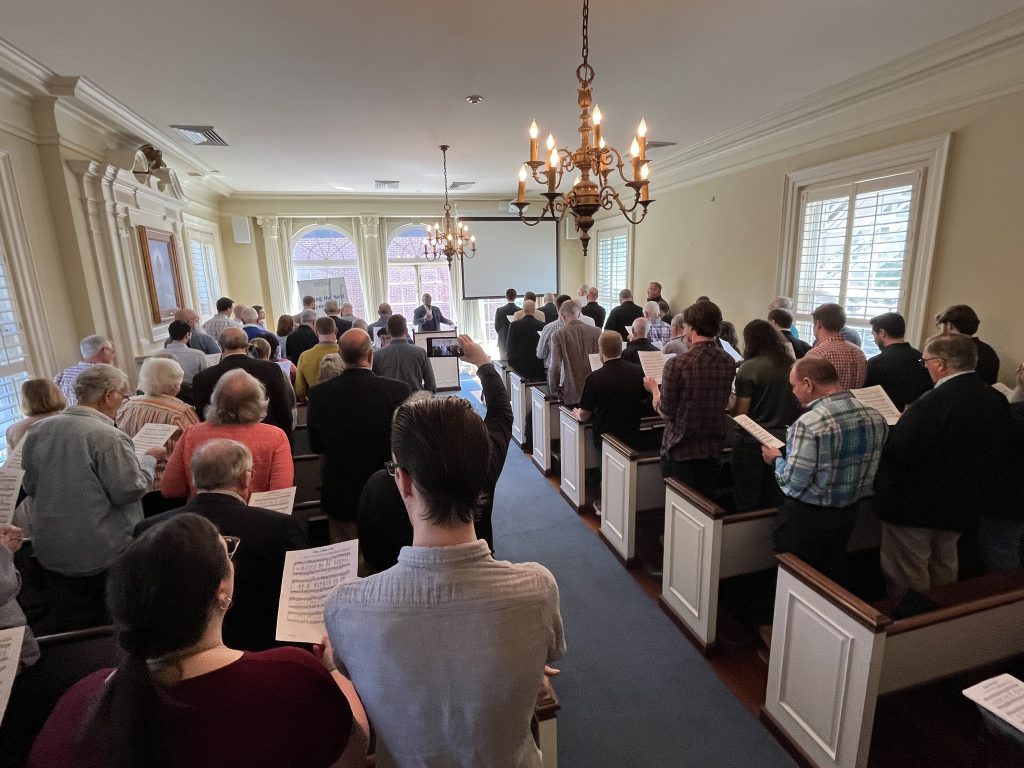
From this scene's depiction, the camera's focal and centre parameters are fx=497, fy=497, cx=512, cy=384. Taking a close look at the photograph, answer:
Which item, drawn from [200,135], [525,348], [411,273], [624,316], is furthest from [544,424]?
[411,273]

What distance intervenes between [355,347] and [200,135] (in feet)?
13.8

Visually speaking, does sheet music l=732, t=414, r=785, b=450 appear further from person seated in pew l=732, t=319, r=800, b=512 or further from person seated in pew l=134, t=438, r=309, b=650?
person seated in pew l=134, t=438, r=309, b=650

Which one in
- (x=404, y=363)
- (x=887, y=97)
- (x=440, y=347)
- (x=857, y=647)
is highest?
(x=887, y=97)

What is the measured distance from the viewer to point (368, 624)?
0.84 m

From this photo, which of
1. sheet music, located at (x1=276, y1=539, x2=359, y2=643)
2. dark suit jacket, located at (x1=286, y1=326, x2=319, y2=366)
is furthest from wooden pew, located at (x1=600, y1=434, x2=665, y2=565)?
dark suit jacket, located at (x1=286, y1=326, x2=319, y2=366)

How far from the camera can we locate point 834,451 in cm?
195

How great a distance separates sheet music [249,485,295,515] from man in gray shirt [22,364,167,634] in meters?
0.76

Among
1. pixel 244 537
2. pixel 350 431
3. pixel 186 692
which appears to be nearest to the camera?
pixel 186 692

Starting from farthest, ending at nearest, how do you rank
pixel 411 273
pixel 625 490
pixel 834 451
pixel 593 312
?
pixel 411 273 < pixel 593 312 < pixel 625 490 < pixel 834 451

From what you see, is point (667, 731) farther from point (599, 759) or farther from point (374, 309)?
Result: point (374, 309)

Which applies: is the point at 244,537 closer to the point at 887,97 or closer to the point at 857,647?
the point at 857,647

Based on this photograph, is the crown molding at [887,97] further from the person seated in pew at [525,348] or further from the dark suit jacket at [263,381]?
the dark suit jacket at [263,381]

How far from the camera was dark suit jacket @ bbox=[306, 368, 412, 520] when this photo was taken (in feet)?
8.29

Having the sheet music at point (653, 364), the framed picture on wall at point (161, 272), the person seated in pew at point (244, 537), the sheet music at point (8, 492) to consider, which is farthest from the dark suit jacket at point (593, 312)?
the sheet music at point (8, 492)
